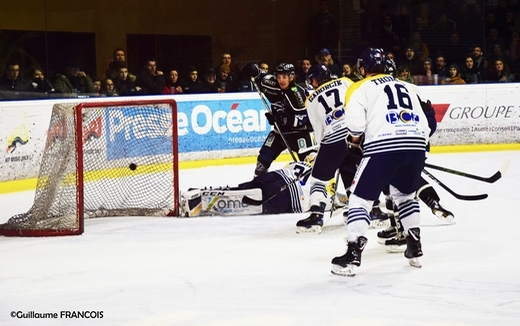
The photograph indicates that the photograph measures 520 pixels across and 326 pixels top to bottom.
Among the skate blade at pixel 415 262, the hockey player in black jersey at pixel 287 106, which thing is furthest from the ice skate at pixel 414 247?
the hockey player in black jersey at pixel 287 106

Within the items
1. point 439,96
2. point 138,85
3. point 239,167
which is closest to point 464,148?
point 439,96

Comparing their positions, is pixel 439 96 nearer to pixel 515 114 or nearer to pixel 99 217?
pixel 515 114

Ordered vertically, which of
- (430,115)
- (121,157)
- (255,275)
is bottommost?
(255,275)

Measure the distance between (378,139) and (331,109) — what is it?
1.38 m

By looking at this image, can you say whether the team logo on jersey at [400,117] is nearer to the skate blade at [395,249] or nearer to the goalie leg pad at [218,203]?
the skate blade at [395,249]

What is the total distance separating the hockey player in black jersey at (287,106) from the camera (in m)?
6.88

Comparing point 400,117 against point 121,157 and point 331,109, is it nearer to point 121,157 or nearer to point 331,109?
point 331,109

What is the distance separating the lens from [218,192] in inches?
262

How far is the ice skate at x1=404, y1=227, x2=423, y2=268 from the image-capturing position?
474 centimetres

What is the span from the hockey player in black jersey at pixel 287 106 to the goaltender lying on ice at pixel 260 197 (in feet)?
1.24

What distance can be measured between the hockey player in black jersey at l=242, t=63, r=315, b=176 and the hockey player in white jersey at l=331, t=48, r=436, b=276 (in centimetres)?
225

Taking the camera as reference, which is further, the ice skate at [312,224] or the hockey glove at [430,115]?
the ice skate at [312,224]

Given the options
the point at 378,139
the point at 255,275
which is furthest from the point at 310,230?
the point at 378,139

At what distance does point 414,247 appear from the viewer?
187 inches
